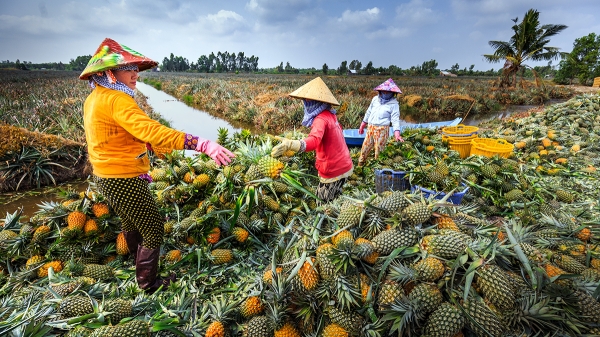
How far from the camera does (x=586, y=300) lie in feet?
4.96

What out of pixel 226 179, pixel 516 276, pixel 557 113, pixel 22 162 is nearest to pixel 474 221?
pixel 516 276

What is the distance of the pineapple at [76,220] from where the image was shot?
2.72 meters

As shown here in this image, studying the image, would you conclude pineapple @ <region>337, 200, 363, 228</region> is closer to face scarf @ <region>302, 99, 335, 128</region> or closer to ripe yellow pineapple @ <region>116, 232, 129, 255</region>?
face scarf @ <region>302, 99, 335, 128</region>

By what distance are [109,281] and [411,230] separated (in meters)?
2.61

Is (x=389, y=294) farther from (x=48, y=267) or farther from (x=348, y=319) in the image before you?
(x=48, y=267)

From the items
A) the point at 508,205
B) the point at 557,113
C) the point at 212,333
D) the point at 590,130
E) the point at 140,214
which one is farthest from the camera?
the point at 557,113

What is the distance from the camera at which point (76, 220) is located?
2750mm

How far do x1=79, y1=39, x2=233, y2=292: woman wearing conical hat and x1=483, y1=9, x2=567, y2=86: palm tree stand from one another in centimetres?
2568

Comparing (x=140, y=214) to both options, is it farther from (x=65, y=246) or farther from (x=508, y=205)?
(x=508, y=205)

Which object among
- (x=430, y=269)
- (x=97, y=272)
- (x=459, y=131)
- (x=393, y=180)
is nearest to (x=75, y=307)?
(x=97, y=272)

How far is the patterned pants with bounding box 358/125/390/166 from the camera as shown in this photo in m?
5.42

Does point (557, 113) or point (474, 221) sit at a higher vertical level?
point (557, 113)

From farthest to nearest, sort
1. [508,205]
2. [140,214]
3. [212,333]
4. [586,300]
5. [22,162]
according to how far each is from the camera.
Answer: [22,162], [508,205], [140,214], [212,333], [586,300]

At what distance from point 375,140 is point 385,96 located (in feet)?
2.80
